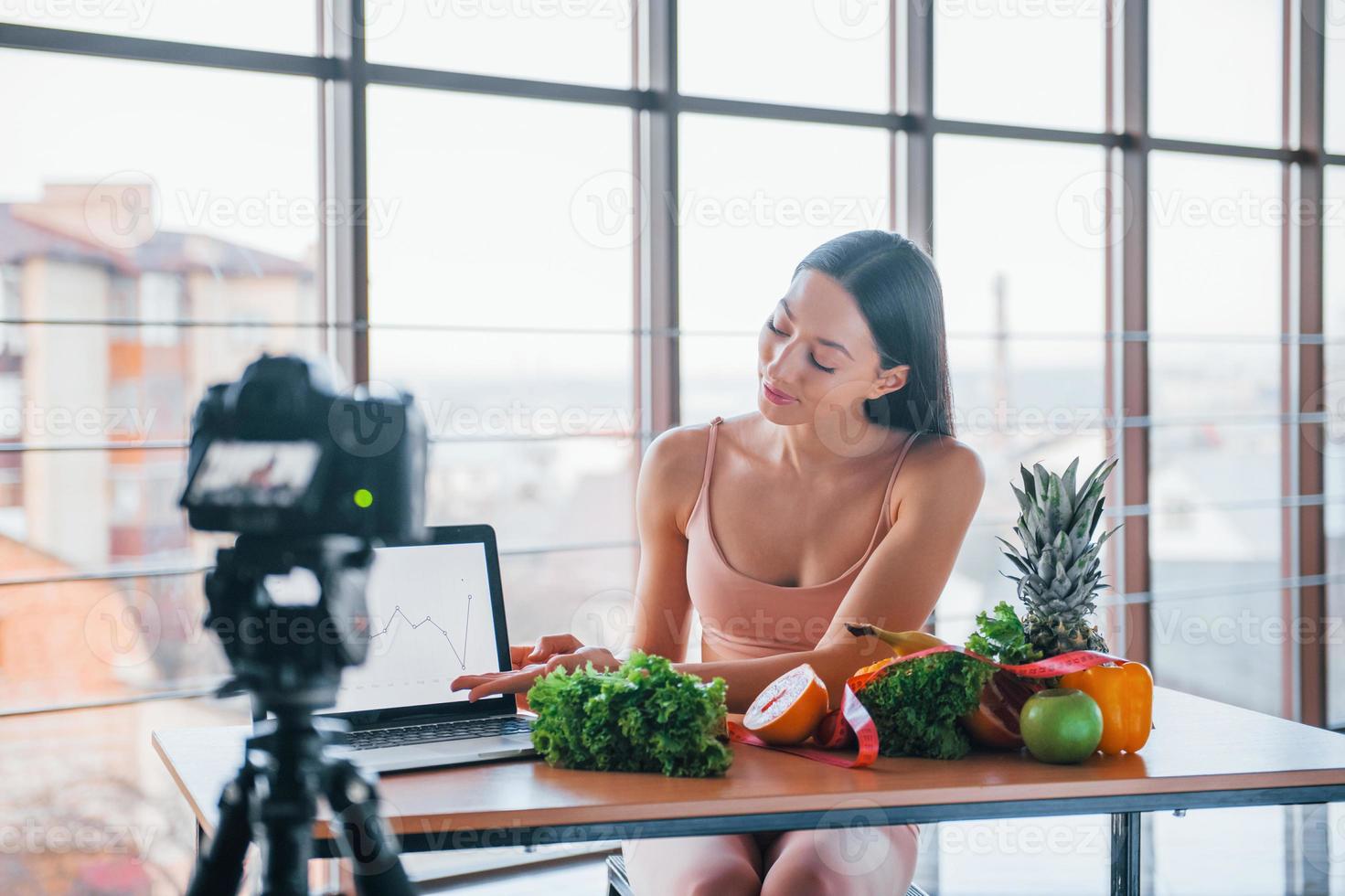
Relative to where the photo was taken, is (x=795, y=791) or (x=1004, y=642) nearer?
(x=795, y=791)

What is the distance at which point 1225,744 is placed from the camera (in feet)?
4.90

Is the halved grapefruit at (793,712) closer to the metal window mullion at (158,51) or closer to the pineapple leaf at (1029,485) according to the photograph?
the pineapple leaf at (1029,485)

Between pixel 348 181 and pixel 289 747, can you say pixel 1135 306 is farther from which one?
pixel 289 747

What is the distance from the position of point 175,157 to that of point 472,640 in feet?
6.35

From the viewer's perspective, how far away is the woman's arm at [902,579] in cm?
164

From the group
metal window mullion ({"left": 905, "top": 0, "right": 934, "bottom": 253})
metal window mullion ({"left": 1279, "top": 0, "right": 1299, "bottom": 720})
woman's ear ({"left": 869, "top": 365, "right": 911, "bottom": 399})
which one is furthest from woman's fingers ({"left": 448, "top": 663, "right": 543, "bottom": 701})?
metal window mullion ({"left": 1279, "top": 0, "right": 1299, "bottom": 720})

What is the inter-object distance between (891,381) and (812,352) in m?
0.21

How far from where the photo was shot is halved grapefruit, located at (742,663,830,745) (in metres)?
1.44

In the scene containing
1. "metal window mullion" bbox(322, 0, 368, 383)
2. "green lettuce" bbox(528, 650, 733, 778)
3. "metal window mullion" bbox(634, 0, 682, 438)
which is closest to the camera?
"green lettuce" bbox(528, 650, 733, 778)

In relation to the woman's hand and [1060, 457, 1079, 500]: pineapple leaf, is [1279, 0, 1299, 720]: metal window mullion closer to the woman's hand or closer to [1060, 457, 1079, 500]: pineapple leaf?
[1060, 457, 1079, 500]: pineapple leaf

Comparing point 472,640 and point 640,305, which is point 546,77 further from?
point 472,640

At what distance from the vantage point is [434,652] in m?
1.60

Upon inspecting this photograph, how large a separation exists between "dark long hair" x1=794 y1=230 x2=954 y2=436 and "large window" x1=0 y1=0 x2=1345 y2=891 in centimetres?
86

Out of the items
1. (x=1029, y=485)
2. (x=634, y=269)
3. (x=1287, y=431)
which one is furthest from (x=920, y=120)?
(x=1029, y=485)
